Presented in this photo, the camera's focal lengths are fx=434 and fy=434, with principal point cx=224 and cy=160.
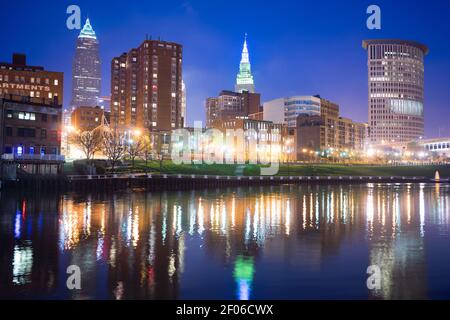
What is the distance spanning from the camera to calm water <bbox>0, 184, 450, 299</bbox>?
56.6 feet

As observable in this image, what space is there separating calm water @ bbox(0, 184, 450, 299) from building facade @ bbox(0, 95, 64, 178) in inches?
1371

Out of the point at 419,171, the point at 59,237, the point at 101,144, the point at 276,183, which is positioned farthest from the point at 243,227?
the point at 419,171

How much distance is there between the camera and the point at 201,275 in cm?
1939

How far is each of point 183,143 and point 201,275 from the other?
177816 millimetres

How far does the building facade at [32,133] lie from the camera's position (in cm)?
7512

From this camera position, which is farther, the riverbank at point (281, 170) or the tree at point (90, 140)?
the tree at point (90, 140)

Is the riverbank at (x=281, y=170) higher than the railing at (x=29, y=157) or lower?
lower

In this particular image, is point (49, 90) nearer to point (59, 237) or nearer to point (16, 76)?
point (16, 76)

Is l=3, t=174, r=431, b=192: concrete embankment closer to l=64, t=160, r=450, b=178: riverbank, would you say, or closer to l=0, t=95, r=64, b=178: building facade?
l=0, t=95, r=64, b=178: building facade

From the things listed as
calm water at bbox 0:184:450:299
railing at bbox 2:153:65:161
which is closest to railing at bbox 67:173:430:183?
railing at bbox 2:153:65:161

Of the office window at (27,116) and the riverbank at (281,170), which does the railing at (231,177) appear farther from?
the office window at (27,116)

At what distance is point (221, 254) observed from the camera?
23.8 m

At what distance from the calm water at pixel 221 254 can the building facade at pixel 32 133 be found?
34812 mm

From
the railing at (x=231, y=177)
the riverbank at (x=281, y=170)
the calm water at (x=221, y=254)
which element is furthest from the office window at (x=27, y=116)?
the calm water at (x=221, y=254)
